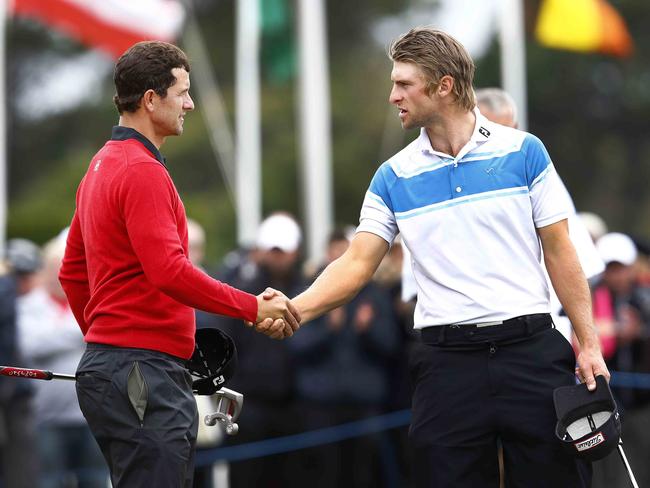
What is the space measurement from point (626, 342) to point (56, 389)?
14.3 feet

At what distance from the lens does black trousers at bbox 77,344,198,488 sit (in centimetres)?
586

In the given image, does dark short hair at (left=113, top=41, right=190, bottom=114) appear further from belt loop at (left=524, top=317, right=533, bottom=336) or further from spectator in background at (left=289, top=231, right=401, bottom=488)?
spectator in background at (left=289, top=231, right=401, bottom=488)

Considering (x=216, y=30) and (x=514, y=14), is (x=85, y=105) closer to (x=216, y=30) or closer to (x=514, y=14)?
(x=216, y=30)

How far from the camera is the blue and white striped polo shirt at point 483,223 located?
606 cm

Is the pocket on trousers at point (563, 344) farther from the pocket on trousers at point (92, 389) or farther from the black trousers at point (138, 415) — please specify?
the pocket on trousers at point (92, 389)

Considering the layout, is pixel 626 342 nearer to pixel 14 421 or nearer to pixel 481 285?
pixel 14 421

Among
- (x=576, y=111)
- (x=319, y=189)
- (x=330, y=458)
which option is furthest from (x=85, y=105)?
(x=330, y=458)

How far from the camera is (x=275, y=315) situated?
6.43 metres

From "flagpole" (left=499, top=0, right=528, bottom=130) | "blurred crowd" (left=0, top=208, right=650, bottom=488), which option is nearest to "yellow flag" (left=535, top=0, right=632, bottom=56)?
"flagpole" (left=499, top=0, right=528, bottom=130)

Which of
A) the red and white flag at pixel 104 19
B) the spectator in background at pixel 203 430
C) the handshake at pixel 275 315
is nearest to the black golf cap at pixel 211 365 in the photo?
the handshake at pixel 275 315

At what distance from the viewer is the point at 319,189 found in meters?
17.9

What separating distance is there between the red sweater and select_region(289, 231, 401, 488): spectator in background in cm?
532

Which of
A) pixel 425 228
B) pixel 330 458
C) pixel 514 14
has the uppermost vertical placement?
pixel 514 14

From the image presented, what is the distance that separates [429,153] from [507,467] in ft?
4.56
